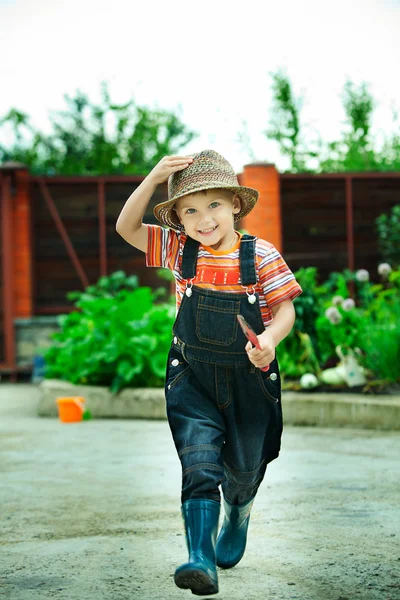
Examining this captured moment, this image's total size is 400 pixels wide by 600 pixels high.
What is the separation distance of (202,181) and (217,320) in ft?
1.49

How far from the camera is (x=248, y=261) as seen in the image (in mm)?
2965

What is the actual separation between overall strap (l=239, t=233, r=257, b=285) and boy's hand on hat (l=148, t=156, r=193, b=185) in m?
0.32

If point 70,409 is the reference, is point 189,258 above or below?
above

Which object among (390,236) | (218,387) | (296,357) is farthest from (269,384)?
(390,236)

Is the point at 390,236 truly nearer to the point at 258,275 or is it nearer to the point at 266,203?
the point at 266,203

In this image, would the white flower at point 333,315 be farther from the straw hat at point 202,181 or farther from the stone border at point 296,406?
the straw hat at point 202,181

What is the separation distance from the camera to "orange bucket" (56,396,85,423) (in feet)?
24.9

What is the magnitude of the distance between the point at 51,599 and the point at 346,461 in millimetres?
2893

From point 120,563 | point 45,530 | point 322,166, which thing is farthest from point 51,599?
point 322,166

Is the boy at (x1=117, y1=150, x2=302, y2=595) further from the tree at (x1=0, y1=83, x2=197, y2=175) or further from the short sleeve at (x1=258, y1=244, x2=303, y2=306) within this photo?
the tree at (x1=0, y1=83, x2=197, y2=175)

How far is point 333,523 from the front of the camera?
12.3 ft

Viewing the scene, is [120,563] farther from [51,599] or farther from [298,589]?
[298,589]

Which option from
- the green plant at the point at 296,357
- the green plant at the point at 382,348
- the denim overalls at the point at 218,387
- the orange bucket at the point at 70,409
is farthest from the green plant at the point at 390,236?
the denim overalls at the point at 218,387

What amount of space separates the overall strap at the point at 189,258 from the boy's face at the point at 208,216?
0.04m
